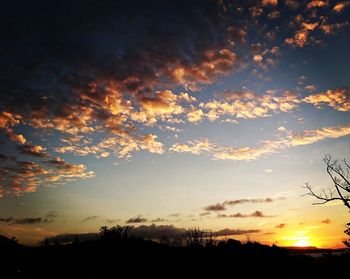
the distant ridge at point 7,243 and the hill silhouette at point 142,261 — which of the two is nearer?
the hill silhouette at point 142,261

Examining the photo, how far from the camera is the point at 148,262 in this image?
115 ft

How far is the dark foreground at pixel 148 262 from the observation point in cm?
3259

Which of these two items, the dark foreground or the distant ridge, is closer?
the dark foreground

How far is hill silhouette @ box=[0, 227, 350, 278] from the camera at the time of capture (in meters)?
32.7

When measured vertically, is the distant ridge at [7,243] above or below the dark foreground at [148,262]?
above

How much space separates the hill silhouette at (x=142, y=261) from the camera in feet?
107

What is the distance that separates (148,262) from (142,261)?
0.73 metres

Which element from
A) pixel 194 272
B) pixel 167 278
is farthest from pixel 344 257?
pixel 167 278

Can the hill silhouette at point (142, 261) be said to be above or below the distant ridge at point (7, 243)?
below

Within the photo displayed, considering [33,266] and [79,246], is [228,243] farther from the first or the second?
[33,266]

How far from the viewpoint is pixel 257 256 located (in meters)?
43.3

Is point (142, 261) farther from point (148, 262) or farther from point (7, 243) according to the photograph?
point (7, 243)

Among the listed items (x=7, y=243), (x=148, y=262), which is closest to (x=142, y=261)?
(x=148, y=262)

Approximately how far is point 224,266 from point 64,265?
57.8 feet
